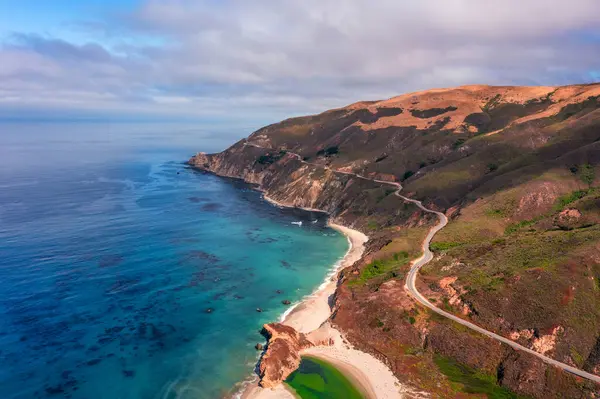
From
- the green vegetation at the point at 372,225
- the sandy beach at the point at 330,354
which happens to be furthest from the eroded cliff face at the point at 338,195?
the sandy beach at the point at 330,354

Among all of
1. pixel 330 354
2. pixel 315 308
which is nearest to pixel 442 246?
pixel 315 308

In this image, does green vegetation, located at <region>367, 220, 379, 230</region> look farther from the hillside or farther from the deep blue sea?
the deep blue sea

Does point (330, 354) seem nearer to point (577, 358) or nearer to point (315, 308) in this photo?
point (315, 308)

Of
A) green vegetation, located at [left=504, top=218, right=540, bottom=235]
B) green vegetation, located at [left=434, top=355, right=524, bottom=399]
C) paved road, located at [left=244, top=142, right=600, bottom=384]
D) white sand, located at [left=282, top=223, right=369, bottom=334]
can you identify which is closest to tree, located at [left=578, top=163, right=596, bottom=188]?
green vegetation, located at [left=504, top=218, right=540, bottom=235]

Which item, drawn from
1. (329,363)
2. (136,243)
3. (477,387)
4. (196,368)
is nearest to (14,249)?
(136,243)

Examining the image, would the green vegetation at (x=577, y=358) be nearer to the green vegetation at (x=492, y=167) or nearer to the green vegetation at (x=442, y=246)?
the green vegetation at (x=442, y=246)

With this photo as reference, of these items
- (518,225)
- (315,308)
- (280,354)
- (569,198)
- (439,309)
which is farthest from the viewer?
(569,198)
